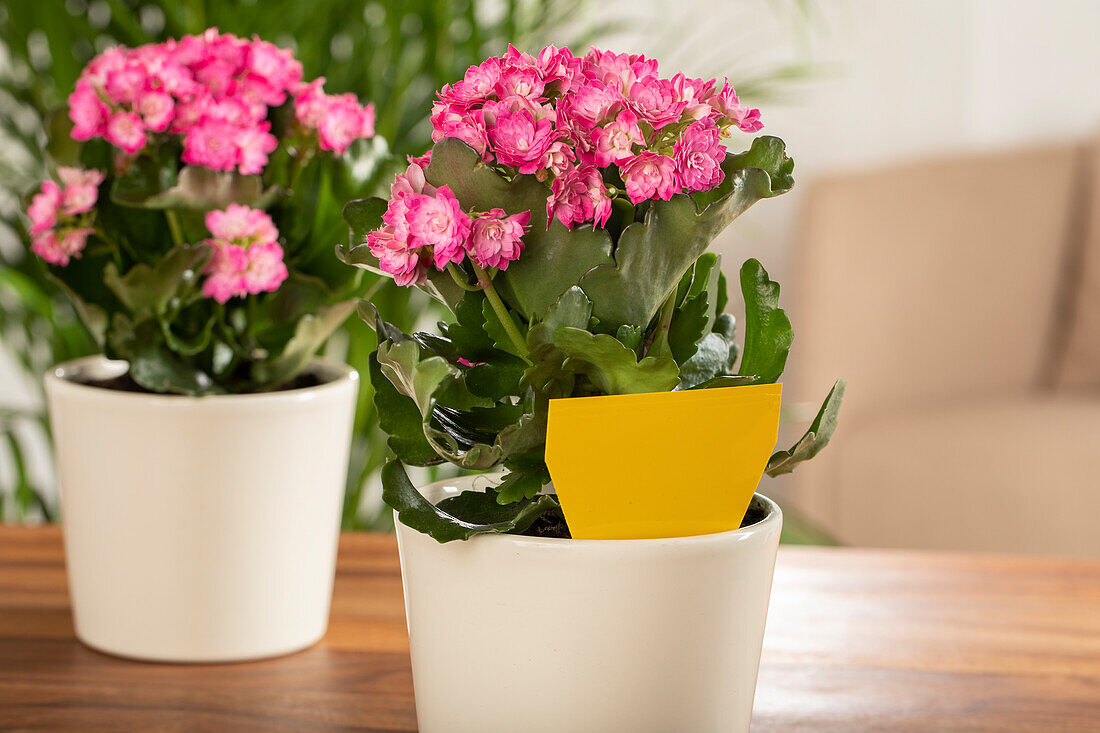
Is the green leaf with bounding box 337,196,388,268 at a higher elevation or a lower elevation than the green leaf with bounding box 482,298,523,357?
higher

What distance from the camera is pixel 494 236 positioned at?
0.40 meters

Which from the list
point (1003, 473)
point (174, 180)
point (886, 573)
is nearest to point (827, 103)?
point (1003, 473)

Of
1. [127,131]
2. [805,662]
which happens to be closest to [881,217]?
[805,662]

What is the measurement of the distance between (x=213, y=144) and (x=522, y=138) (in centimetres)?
28

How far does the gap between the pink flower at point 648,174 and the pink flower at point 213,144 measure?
296 millimetres

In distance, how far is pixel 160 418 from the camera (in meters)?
0.62

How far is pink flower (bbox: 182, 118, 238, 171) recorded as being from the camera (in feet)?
1.99

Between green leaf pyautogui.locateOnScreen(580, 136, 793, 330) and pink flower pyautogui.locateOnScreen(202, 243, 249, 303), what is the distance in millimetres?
273

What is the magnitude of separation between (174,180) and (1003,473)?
164 centimetres

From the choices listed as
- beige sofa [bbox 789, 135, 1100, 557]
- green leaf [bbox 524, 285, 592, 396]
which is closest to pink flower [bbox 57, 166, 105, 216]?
green leaf [bbox 524, 285, 592, 396]

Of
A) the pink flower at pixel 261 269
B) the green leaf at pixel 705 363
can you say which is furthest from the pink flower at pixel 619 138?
the pink flower at pixel 261 269

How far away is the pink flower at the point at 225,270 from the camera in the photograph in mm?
Result: 611

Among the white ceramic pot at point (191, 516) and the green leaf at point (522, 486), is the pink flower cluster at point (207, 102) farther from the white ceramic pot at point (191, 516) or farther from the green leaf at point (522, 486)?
the green leaf at point (522, 486)

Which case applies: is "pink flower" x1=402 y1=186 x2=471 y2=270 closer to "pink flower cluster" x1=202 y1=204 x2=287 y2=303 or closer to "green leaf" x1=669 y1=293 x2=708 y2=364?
"green leaf" x1=669 y1=293 x2=708 y2=364
